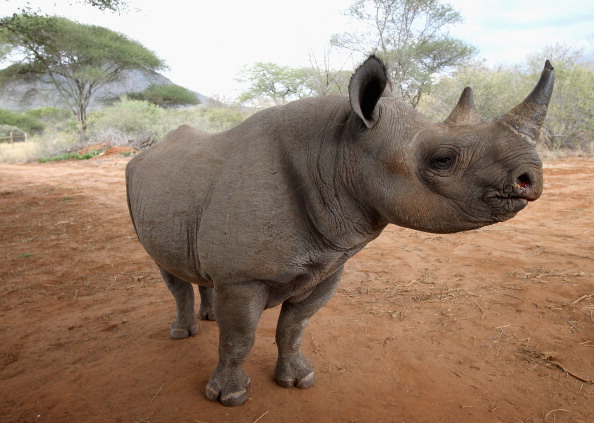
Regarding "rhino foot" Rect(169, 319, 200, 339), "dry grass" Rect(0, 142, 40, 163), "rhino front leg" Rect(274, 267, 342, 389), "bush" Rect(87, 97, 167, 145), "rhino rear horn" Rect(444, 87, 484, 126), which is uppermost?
"rhino rear horn" Rect(444, 87, 484, 126)

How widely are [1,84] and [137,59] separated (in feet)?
29.4

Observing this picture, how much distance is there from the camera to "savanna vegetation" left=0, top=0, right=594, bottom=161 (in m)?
17.2

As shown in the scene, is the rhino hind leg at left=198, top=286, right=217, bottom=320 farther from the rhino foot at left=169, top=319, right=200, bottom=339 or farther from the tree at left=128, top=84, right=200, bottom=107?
the tree at left=128, top=84, right=200, bottom=107

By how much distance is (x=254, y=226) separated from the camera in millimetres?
2281

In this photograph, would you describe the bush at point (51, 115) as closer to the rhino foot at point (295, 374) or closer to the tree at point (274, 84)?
the tree at point (274, 84)

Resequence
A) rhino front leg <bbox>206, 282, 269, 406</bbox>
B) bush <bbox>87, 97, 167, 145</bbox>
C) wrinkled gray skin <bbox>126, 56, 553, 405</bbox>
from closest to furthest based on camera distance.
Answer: wrinkled gray skin <bbox>126, 56, 553, 405</bbox>, rhino front leg <bbox>206, 282, 269, 406</bbox>, bush <bbox>87, 97, 167, 145</bbox>

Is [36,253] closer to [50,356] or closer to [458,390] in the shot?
[50,356]

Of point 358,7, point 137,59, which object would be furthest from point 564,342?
point 137,59

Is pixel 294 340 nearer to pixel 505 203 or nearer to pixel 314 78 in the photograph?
pixel 505 203

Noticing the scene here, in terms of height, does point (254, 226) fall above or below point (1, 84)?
below

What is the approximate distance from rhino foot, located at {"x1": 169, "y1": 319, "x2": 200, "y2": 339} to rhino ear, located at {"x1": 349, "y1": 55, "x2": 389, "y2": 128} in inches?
106

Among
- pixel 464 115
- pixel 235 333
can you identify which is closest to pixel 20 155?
pixel 235 333

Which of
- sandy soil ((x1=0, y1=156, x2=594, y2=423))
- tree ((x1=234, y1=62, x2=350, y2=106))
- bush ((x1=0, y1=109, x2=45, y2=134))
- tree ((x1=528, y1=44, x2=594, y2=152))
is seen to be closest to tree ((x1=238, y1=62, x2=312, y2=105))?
tree ((x1=234, y1=62, x2=350, y2=106))

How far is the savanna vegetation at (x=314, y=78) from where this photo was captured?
56.5ft
